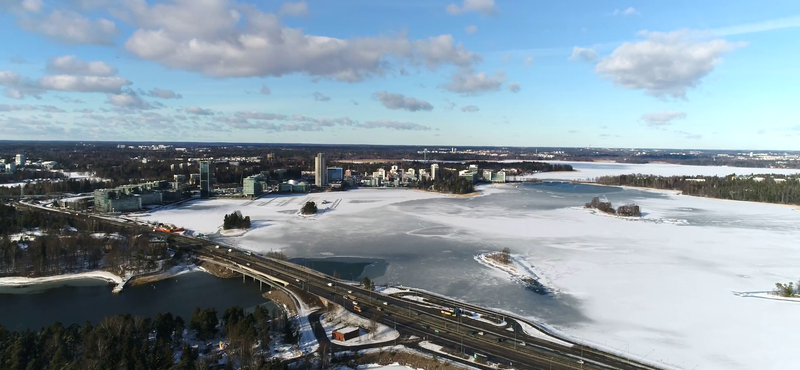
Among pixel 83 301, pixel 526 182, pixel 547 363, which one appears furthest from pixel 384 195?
pixel 547 363

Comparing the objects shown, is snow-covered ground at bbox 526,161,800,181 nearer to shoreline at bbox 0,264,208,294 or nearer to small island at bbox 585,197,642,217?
small island at bbox 585,197,642,217

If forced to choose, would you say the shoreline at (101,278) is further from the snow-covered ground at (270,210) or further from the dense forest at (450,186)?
the dense forest at (450,186)

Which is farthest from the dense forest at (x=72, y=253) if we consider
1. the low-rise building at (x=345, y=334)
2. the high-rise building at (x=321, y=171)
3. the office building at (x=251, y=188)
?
the high-rise building at (x=321, y=171)

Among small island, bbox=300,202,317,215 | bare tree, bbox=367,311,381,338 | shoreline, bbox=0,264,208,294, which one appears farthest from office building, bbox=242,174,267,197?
bare tree, bbox=367,311,381,338

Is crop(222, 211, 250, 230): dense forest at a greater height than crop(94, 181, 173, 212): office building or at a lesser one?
lesser

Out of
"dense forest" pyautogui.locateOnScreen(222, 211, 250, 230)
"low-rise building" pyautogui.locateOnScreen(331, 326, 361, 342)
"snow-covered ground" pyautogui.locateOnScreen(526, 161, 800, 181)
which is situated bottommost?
"low-rise building" pyautogui.locateOnScreen(331, 326, 361, 342)

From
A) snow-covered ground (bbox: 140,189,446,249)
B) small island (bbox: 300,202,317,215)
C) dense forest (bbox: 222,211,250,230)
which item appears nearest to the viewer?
dense forest (bbox: 222,211,250,230)

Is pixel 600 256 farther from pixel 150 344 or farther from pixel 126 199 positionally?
pixel 126 199
